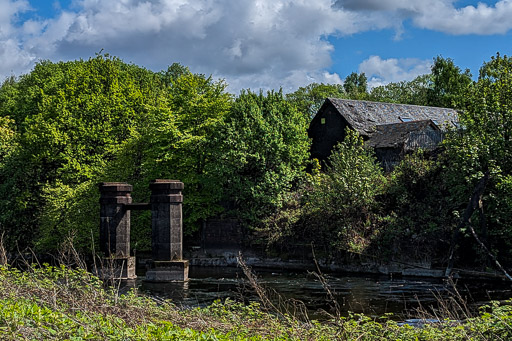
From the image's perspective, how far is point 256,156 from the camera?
1230 inches

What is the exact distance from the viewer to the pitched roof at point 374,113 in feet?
130

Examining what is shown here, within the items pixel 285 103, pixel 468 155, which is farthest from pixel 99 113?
pixel 468 155

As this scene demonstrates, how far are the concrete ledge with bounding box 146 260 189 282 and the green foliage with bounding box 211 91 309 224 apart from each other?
706 centimetres

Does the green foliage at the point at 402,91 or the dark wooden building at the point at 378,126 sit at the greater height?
the green foliage at the point at 402,91

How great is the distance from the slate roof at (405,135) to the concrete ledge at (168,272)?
15.8 m

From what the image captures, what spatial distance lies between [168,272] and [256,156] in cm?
871

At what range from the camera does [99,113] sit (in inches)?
1358

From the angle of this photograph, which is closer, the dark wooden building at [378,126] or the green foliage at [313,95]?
the dark wooden building at [378,126]

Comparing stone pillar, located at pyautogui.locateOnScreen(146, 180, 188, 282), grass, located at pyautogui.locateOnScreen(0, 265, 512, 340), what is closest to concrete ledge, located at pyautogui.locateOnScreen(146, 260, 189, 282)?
stone pillar, located at pyautogui.locateOnScreen(146, 180, 188, 282)

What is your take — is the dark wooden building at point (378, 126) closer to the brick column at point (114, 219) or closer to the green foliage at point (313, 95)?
the brick column at point (114, 219)

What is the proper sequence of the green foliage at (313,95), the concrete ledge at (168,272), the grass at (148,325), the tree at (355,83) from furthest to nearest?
the tree at (355,83)
the green foliage at (313,95)
the concrete ledge at (168,272)
the grass at (148,325)

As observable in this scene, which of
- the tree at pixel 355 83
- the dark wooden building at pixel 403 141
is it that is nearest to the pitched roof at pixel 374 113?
the dark wooden building at pixel 403 141

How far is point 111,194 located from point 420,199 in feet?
49.4

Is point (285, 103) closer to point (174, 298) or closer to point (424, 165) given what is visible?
point (424, 165)
